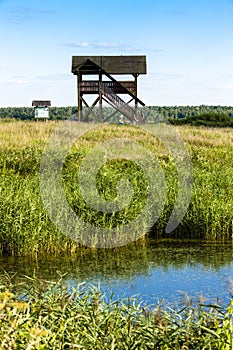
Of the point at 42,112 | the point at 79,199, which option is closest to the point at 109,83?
the point at 42,112

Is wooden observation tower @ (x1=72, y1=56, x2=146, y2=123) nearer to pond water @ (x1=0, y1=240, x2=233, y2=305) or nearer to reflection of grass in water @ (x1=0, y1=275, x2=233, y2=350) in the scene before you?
pond water @ (x1=0, y1=240, x2=233, y2=305)

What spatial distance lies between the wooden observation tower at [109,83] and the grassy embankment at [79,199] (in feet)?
40.1

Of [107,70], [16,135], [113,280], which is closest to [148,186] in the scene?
[113,280]

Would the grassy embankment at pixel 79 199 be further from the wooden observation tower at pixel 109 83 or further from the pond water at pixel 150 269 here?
the wooden observation tower at pixel 109 83

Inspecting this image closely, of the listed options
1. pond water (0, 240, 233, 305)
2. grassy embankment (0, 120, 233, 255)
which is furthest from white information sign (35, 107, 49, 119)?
pond water (0, 240, 233, 305)

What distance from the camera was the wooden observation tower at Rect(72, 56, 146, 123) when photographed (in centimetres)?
3112

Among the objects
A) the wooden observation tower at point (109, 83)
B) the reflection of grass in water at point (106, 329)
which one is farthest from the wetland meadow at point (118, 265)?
the wooden observation tower at point (109, 83)

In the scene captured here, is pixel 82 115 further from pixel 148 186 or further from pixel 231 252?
pixel 231 252

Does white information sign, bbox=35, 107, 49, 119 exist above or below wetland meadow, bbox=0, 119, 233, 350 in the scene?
above

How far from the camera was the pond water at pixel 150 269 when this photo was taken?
9000mm

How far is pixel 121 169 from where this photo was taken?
1479 cm

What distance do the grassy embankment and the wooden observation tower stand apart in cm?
1223

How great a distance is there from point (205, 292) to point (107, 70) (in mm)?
25073

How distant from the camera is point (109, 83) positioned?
1259 inches
